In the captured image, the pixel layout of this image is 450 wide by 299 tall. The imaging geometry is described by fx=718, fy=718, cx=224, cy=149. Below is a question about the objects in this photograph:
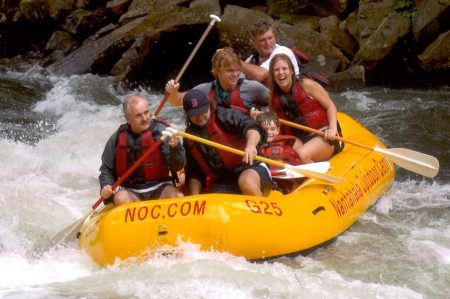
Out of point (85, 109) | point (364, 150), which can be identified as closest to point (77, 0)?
point (85, 109)

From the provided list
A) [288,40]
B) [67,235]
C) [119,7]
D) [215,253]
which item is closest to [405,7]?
[288,40]

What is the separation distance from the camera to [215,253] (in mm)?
4230

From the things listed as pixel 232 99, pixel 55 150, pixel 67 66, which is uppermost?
pixel 232 99

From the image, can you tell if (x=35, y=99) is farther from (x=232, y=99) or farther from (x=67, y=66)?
(x=232, y=99)

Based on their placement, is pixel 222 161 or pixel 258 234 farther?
pixel 222 161

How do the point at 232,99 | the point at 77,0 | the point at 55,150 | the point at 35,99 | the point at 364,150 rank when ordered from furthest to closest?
the point at 77,0, the point at 35,99, the point at 55,150, the point at 364,150, the point at 232,99

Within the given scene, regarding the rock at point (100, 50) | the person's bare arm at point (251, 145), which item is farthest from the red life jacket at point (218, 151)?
the rock at point (100, 50)

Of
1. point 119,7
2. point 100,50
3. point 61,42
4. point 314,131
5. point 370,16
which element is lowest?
point 61,42

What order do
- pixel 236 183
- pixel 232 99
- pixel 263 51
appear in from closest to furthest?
pixel 236 183, pixel 232 99, pixel 263 51

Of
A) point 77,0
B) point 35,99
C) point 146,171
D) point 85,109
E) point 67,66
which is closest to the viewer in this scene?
point 146,171

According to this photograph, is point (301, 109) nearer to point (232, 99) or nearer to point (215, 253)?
point (232, 99)

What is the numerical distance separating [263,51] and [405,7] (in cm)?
533

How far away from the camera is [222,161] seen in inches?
186

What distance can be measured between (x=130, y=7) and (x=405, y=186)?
8.52 metres
